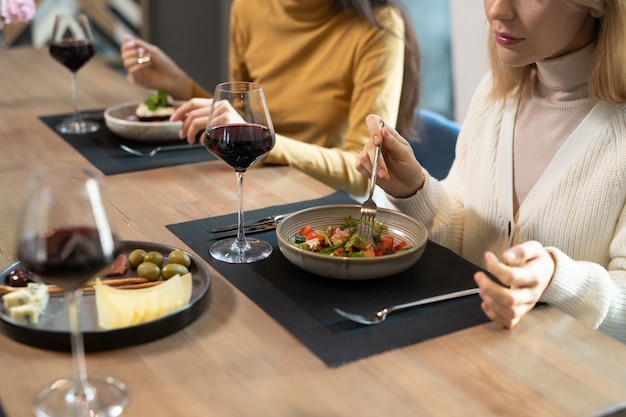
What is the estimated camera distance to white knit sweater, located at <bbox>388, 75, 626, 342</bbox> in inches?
49.0

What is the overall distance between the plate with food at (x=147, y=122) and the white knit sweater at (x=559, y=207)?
0.66 metres

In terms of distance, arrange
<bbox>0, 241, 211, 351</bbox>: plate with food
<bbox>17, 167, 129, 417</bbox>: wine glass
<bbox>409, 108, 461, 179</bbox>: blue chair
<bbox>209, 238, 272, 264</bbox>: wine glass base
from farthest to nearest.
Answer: <bbox>409, 108, 461, 179</bbox>: blue chair < <bbox>209, 238, 272, 264</bbox>: wine glass base < <bbox>0, 241, 211, 351</bbox>: plate with food < <bbox>17, 167, 129, 417</bbox>: wine glass

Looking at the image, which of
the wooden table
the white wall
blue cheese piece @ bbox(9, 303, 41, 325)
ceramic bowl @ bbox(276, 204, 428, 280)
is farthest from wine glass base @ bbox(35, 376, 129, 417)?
the white wall

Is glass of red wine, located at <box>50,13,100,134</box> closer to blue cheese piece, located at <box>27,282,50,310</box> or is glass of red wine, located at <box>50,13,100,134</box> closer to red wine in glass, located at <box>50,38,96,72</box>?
red wine in glass, located at <box>50,38,96,72</box>

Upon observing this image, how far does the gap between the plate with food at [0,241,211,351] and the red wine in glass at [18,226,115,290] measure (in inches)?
7.5

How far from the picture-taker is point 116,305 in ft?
3.47

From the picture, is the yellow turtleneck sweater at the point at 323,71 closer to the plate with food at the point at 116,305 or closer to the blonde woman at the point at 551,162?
the blonde woman at the point at 551,162

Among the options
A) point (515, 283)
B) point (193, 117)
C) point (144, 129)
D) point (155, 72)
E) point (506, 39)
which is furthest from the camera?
point (155, 72)

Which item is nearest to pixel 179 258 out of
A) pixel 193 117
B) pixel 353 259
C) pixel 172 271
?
pixel 172 271

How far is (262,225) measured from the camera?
56.3 inches

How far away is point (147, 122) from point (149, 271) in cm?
87

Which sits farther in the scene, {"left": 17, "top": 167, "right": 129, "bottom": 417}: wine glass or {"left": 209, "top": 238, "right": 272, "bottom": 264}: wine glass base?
{"left": 209, "top": 238, "right": 272, "bottom": 264}: wine glass base

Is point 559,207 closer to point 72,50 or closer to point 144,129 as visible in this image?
point 144,129

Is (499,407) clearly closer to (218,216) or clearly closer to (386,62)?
(218,216)
